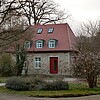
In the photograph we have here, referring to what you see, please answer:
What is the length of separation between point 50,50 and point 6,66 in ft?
22.0

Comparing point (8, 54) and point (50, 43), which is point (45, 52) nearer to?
point (50, 43)

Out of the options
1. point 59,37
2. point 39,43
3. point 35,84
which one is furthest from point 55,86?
point 39,43

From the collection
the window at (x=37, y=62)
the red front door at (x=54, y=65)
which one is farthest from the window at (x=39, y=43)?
the red front door at (x=54, y=65)

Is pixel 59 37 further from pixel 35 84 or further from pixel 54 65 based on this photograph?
pixel 35 84

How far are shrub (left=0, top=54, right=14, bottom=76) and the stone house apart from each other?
3.33 meters

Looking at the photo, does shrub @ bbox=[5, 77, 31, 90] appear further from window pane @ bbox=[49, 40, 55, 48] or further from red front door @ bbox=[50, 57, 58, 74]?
window pane @ bbox=[49, 40, 55, 48]

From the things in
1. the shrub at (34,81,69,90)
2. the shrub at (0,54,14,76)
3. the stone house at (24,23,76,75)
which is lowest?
the shrub at (34,81,69,90)

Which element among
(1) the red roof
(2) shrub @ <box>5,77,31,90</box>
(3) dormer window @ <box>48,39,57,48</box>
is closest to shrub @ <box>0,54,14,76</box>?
(1) the red roof

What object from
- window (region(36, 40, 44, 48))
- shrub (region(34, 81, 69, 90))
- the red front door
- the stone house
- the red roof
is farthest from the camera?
window (region(36, 40, 44, 48))

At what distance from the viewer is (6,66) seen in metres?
31.8

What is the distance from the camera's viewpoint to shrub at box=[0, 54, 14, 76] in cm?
3192

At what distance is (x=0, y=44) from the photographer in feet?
47.9

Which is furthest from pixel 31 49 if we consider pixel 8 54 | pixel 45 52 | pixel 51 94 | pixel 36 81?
pixel 51 94

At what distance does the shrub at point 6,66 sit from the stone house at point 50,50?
10.9ft
